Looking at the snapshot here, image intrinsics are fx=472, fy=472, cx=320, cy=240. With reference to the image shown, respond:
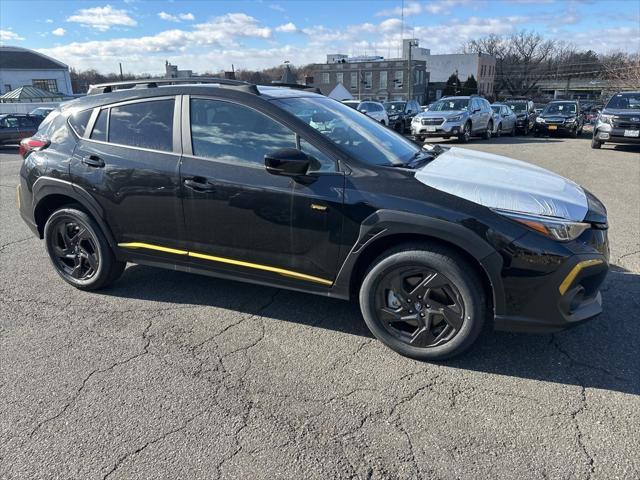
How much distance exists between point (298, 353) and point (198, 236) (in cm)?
119

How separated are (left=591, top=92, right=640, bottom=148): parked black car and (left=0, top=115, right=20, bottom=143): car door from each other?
2177cm

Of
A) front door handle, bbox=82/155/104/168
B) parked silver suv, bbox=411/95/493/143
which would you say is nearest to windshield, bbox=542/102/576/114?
parked silver suv, bbox=411/95/493/143

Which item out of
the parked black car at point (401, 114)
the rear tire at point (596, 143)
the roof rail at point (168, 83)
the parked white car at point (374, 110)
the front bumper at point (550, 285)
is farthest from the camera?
the parked black car at point (401, 114)

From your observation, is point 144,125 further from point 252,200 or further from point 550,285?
point 550,285

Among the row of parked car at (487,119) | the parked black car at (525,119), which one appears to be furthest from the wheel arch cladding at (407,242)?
the parked black car at (525,119)

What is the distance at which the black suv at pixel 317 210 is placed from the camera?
9.48ft

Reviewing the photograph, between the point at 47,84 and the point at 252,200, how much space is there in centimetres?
7033

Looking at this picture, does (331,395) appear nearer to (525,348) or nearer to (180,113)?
(525,348)

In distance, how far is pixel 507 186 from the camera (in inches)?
123

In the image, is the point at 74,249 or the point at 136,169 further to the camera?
the point at 74,249

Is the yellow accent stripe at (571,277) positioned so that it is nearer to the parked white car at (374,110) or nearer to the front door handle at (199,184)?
the front door handle at (199,184)

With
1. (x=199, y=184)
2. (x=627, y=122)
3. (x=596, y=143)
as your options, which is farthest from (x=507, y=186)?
Result: (x=596, y=143)

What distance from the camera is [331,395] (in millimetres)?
2838

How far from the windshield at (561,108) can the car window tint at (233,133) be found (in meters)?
21.6
